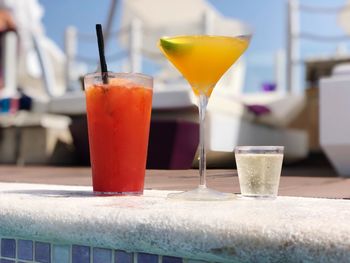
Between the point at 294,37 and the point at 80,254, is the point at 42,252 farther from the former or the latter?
the point at 294,37

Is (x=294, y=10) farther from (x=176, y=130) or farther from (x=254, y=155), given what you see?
(x=254, y=155)

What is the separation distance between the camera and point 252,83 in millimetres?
5082

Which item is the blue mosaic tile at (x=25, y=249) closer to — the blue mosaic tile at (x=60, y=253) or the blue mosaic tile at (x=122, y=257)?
the blue mosaic tile at (x=60, y=253)

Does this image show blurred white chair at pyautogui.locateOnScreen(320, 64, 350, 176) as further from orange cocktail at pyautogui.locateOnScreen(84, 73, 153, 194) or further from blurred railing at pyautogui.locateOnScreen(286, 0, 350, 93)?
blurred railing at pyautogui.locateOnScreen(286, 0, 350, 93)

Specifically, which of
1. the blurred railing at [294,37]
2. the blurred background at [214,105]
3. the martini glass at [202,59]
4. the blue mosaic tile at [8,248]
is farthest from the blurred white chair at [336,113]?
the blurred railing at [294,37]

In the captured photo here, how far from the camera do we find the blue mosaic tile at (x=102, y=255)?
2.13 feet

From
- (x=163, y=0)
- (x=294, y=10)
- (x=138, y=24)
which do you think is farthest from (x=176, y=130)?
(x=163, y=0)

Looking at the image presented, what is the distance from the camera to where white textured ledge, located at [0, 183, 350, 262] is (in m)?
0.52

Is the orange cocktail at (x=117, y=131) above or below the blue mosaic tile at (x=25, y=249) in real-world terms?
above

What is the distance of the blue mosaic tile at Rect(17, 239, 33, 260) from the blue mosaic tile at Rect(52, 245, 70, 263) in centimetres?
5

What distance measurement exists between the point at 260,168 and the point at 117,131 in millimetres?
241

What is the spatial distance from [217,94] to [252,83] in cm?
232

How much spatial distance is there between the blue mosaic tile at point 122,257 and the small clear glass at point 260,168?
0.29 meters

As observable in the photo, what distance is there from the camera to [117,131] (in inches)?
34.3
